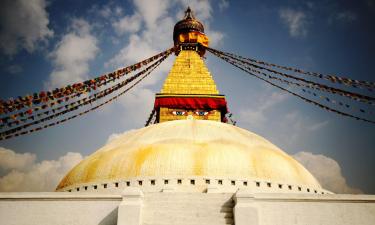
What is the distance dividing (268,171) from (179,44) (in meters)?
12.5

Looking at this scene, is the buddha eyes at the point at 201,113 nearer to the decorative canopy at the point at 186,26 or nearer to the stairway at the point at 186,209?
the decorative canopy at the point at 186,26

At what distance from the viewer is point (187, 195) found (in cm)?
955

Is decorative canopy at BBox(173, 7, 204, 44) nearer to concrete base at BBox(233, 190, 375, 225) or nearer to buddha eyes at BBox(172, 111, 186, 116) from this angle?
buddha eyes at BBox(172, 111, 186, 116)

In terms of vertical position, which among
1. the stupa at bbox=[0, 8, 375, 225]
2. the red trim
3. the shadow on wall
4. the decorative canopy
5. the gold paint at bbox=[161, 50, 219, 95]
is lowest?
the shadow on wall

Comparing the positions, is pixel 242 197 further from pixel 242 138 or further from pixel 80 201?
pixel 242 138

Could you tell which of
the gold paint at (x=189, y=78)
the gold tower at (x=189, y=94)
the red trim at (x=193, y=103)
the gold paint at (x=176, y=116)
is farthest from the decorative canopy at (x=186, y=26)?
the gold paint at (x=176, y=116)

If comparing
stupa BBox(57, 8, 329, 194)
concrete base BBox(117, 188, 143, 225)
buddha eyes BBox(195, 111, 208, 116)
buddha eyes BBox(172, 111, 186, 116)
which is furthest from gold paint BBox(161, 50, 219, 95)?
concrete base BBox(117, 188, 143, 225)

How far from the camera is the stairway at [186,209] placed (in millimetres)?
8719

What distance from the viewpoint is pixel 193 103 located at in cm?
1945

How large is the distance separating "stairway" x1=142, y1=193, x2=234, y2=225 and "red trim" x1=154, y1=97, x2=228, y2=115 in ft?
33.3

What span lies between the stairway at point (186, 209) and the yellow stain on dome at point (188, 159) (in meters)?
2.16

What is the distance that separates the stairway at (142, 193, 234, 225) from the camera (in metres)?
8.72

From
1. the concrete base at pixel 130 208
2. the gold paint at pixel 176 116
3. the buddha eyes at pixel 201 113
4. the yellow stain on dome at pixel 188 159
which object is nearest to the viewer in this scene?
the concrete base at pixel 130 208

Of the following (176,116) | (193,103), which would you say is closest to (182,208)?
(176,116)
